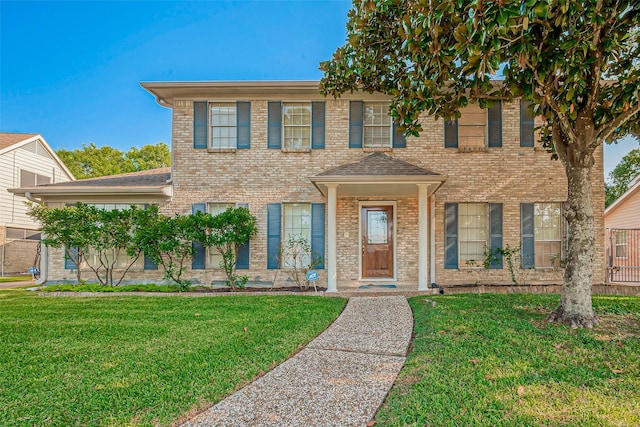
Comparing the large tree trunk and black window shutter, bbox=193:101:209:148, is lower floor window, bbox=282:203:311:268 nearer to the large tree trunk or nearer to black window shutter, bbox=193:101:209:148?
black window shutter, bbox=193:101:209:148

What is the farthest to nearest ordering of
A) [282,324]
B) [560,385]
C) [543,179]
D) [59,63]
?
1. [59,63]
2. [543,179]
3. [282,324]
4. [560,385]

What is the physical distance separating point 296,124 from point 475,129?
5259 millimetres

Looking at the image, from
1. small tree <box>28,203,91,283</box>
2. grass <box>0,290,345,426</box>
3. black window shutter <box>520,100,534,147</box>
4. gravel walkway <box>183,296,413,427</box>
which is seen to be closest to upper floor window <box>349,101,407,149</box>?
black window shutter <box>520,100,534,147</box>

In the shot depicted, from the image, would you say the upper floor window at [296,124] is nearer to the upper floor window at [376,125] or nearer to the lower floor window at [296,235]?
the upper floor window at [376,125]

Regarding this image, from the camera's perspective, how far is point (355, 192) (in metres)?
9.72

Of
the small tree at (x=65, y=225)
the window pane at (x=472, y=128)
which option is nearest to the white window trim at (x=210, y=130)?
the small tree at (x=65, y=225)

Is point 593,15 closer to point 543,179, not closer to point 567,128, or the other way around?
point 567,128

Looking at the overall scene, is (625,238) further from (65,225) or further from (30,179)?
(30,179)

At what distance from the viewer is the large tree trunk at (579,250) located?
207 inches

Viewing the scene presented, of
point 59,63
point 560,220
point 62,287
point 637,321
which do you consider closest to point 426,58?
point 637,321

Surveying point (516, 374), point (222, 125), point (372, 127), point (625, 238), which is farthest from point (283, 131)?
point (625, 238)

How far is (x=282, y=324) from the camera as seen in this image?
18.3 ft

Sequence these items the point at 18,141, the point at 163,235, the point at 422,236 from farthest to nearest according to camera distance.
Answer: the point at 18,141 < the point at 163,235 < the point at 422,236

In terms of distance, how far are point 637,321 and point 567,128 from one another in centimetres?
321
